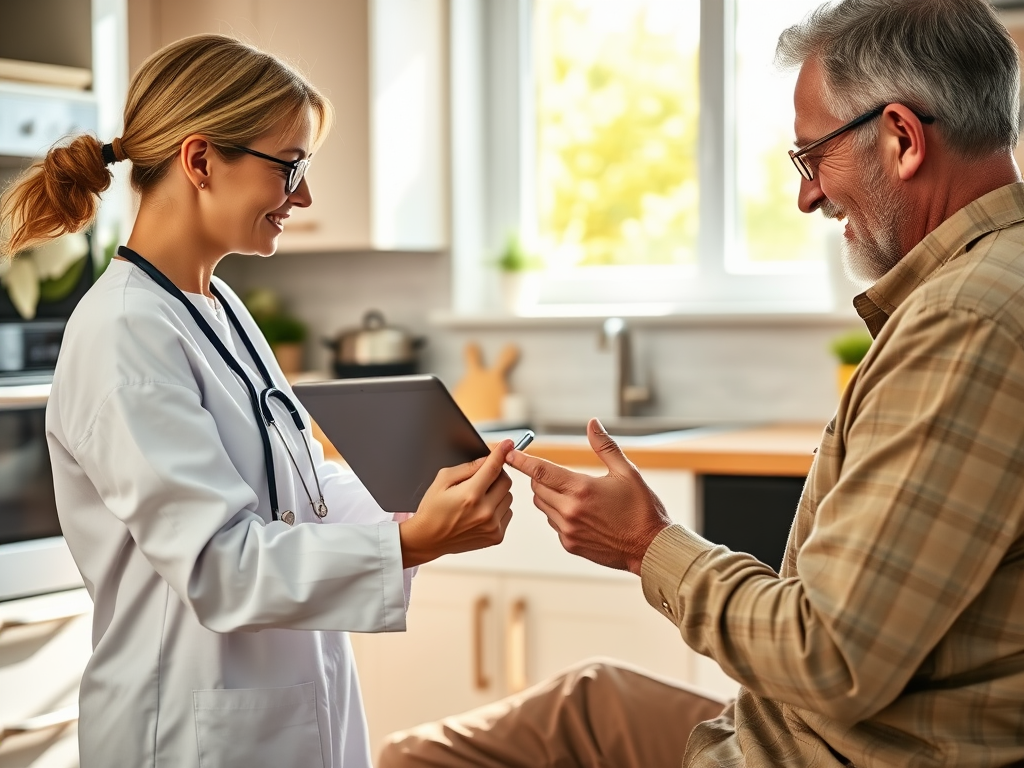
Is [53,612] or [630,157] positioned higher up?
[630,157]

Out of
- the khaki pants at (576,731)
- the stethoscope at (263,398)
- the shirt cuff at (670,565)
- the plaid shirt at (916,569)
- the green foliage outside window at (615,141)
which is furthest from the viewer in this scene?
the green foliage outside window at (615,141)

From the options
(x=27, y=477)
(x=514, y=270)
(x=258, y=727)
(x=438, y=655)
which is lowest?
(x=438, y=655)

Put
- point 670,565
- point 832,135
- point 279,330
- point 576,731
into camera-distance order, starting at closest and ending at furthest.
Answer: point 670,565 → point 832,135 → point 576,731 → point 279,330

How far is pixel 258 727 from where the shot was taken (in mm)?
1428

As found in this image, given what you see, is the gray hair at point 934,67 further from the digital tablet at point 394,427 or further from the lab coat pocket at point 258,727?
the lab coat pocket at point 258,727

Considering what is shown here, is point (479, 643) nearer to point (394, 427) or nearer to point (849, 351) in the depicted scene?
point (849, 351)

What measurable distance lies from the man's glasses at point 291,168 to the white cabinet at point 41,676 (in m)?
1.24

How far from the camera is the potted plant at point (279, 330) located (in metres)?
3.74

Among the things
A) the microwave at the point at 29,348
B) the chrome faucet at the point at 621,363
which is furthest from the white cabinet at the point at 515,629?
the microwave at the point at 29,348

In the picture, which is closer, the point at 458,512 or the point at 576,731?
the point at 458,512

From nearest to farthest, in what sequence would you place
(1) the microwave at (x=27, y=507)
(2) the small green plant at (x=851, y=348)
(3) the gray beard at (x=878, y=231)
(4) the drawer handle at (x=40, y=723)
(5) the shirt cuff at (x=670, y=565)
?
1. (5) the shirt cuff at (x=670, y=565)
2. (3) the gray beard at (x=878, y=231)
3. (4) the drawer handle at (x=40, y=723)
4. (1) the microwave at (x=27, y=507)
5. (2) the small green plant at (x=851, y=348)

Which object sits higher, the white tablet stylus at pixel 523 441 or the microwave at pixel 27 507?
the white tablet stylus at pixel 523 441

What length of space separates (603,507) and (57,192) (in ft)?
2.67

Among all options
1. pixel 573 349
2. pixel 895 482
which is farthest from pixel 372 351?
pixel 895 482
